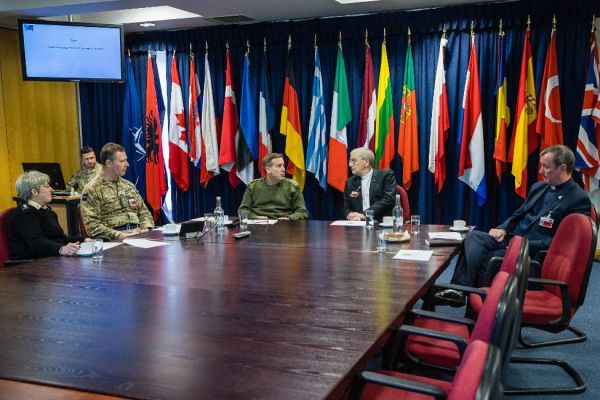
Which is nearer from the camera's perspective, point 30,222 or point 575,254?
point 575,254

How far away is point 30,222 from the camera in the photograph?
3.42 meters

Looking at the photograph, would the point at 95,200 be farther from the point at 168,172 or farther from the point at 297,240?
the point at 168,172

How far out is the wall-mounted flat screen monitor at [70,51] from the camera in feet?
16.4

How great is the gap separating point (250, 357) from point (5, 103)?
594 cm

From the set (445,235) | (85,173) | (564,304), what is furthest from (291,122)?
(564,304)

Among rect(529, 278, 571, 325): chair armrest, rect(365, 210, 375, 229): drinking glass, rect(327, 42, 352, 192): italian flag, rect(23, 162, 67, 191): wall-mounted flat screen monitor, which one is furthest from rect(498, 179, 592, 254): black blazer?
rect(23, 162, 67, 191): wall-mounted flat screen monitor

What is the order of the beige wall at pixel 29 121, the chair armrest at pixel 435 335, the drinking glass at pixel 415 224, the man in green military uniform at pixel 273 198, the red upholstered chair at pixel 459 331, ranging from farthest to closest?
the beige wall at pixel 29 121 → the man in green military uniform at pixel 273 198 → the drinking glass at pixel 415 224 → the chair armrest at pixel 435 335 → the red upholstered chair at pixel 459 331

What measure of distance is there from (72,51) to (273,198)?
2.32 m

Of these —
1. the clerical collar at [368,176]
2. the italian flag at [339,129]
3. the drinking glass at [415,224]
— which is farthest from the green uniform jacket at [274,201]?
the italian flag at [339,129]

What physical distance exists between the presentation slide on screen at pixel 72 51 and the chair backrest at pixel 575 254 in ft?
13.5

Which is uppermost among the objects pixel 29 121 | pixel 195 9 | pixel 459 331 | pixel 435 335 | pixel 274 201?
pixel 195 9

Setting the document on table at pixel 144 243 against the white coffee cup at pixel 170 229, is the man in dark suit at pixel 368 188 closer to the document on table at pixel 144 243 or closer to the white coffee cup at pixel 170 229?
the white coffee cup at pixel 170 229

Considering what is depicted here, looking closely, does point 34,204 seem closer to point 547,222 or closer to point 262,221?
point 262,221

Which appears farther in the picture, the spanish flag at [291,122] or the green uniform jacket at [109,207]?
the spanish flag at [291,122]
